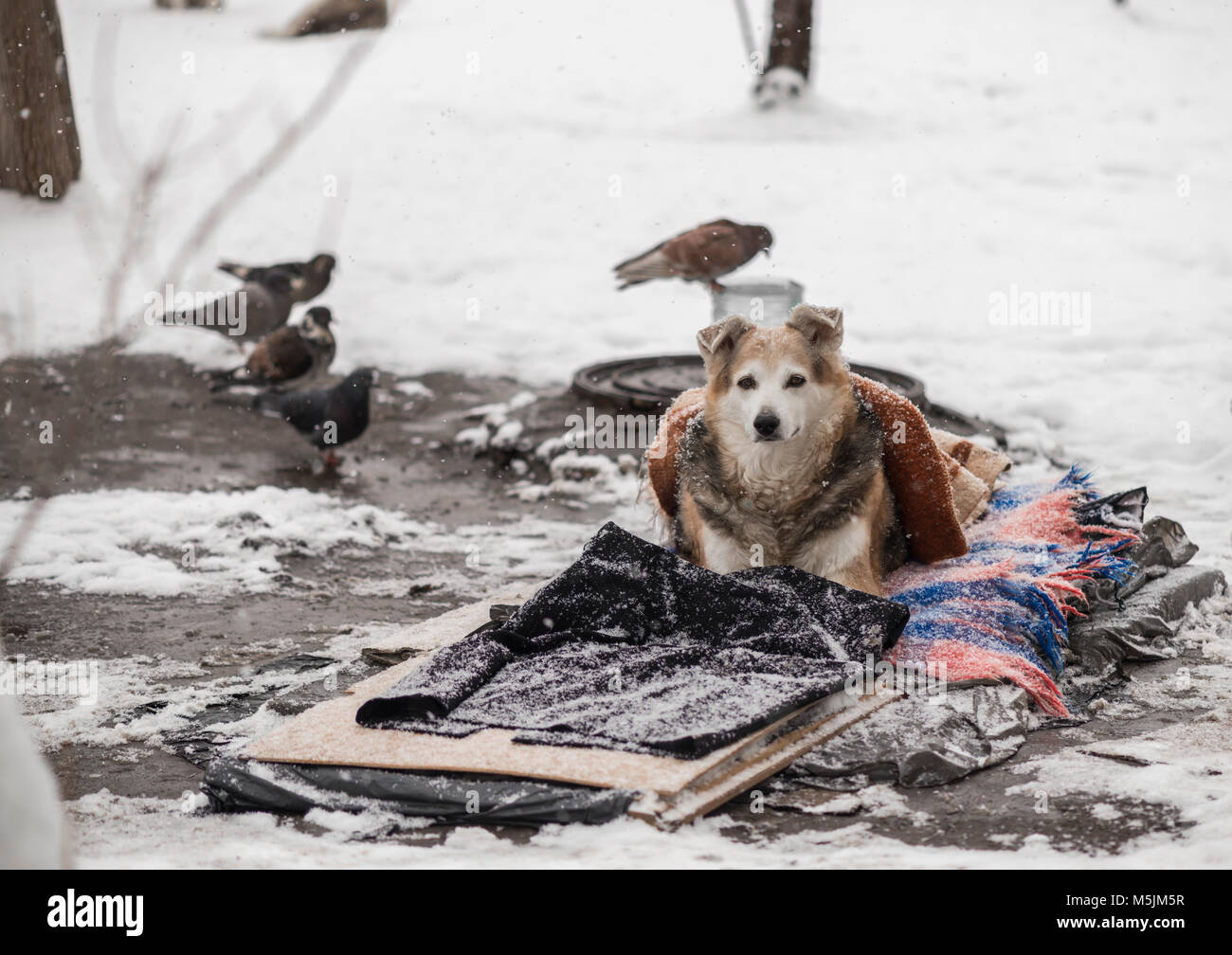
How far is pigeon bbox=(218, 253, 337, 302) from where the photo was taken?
8781 mm

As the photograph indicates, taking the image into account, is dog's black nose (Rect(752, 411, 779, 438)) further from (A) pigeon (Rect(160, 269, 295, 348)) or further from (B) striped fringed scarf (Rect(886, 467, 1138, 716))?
(A) pigeon (Rect(160, 269, 295, 348))

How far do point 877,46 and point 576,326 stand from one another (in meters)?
8.25

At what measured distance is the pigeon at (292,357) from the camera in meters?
7.97

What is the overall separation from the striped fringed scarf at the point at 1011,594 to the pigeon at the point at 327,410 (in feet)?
13.4

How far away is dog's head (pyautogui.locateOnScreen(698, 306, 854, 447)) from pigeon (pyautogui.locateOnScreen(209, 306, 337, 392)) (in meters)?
4.34

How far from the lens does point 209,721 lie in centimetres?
400

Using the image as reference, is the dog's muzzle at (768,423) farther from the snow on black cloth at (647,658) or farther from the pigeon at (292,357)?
the pigeon at (292,357)

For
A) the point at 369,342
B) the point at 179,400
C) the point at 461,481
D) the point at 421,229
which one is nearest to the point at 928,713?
the point at 461,481

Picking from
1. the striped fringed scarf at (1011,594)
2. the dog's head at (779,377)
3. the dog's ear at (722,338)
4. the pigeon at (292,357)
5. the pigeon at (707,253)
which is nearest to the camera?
the striped fringed scarf at (1011,594)

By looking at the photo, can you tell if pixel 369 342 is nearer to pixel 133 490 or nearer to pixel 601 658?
pixel 133 490

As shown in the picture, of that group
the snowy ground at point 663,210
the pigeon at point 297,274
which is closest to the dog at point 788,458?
the snowy ground at point 663,210

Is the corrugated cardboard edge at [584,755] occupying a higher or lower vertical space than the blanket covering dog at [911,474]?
lower

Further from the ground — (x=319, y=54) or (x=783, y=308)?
(x=319, y=54)

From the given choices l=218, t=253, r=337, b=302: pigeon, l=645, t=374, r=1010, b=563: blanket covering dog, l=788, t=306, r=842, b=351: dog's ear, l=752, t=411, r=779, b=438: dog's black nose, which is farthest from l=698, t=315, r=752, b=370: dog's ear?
l=218, t=253, r=337, b=302: pigeon
